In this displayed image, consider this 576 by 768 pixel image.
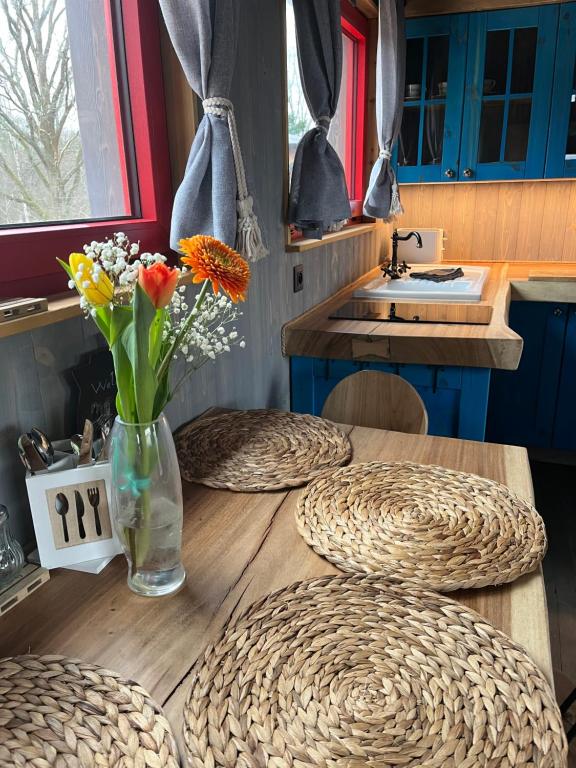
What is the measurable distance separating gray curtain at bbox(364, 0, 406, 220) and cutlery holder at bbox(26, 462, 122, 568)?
2140 millimetres

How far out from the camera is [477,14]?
9.39 feet

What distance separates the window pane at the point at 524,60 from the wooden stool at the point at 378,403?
2.17 m

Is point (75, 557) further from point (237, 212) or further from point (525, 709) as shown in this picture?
point (237, 212)

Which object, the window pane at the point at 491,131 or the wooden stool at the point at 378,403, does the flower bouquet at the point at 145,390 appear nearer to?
the wooden stool at the point at 378,403

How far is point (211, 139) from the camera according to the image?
4.12 ft

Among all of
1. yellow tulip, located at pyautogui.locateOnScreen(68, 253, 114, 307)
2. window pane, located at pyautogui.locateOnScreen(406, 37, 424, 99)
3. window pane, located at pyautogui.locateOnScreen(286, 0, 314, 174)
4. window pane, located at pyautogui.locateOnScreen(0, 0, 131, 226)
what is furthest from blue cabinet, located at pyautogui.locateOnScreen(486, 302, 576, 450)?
yellow tulip, located at pyautogui.locateOnScreen(68, 253, 114, 307)

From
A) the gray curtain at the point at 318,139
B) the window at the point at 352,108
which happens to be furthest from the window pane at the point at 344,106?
the gray curtain at the point at 318,139

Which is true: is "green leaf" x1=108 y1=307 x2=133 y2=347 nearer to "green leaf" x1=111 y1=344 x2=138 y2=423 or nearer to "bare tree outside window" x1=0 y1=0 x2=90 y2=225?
"green leaf" x1=111 y1=344 x2=138 y2=423

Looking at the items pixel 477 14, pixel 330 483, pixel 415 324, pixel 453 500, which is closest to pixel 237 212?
pixel 330 483

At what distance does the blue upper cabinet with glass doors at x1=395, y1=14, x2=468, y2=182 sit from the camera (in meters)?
2.94

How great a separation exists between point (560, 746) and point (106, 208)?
1.24 meters

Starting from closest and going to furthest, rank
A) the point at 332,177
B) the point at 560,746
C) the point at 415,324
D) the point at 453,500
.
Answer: the point at 560,746, the point at 453,500, the point at 332,177, the point at 415,324

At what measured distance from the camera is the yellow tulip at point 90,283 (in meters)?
0.70

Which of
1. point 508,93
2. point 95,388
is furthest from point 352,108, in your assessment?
point 95,388
